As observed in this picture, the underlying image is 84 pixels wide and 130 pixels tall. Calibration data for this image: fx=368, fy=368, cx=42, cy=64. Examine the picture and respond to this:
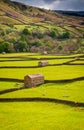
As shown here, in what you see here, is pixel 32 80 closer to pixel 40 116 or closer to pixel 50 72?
pixel 50 72

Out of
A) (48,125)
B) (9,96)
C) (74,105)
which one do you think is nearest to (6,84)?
(9,96)

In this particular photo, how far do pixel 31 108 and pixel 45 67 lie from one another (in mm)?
42165

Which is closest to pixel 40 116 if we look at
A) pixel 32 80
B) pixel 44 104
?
pixel 44 104

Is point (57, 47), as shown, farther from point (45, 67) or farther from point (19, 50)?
point (45, 67)

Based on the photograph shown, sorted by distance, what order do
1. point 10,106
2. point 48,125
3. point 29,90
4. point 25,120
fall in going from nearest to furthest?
point 48,125 → point 25,120 → point 10,106 → point 29,90

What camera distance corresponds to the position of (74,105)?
4197cm

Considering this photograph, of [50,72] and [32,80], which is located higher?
[32,80]

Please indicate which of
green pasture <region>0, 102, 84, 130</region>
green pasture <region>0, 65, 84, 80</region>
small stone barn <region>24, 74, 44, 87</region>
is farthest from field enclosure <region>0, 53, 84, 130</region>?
small stone barn <region>24, 74, 44, 87</region>

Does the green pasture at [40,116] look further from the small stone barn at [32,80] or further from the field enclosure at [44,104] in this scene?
the small stone barn at [32,80]

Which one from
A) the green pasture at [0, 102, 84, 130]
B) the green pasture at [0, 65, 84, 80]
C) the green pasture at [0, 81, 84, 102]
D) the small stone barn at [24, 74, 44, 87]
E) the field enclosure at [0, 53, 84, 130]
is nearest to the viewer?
the green pasture at [0, 102, 84, 130]

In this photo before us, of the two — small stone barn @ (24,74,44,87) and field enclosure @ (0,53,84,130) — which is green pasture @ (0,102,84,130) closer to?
field enclosure @ (0,53,84,130)

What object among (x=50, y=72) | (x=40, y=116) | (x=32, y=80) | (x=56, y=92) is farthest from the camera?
(x=50, y=72)

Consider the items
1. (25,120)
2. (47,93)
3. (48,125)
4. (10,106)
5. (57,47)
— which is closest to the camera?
(48,125)

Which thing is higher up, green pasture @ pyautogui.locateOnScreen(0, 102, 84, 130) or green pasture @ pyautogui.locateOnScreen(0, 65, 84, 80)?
green pasture @ pyautogui.locateOnScreen(0, 102, 84, 130)
